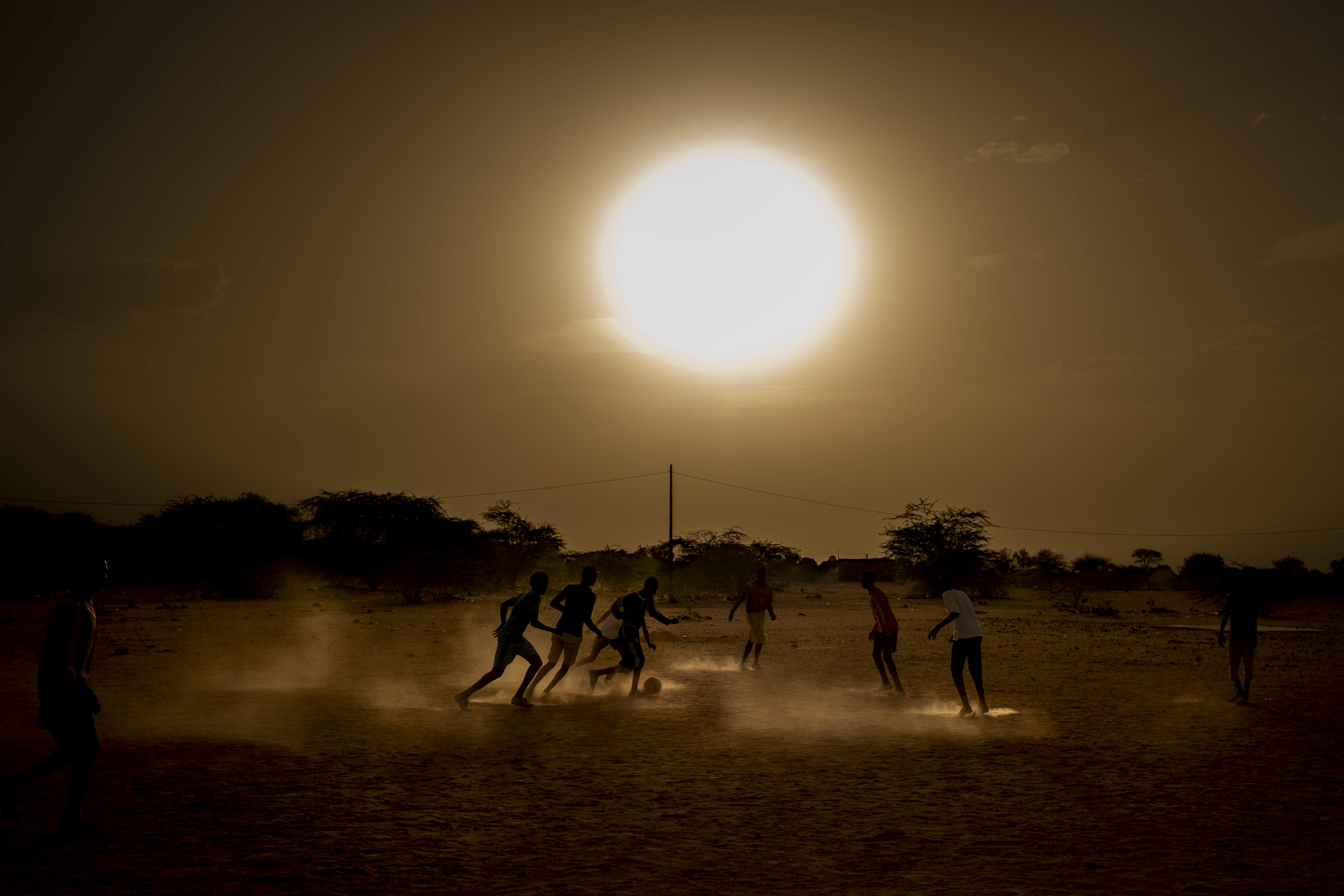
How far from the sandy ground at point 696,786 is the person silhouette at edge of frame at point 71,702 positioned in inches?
10.4

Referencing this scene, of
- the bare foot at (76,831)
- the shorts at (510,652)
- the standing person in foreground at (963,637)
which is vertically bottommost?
the bare foot at (76,831)

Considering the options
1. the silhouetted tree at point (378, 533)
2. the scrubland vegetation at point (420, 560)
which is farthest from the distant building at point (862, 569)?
the silhouetted tree at point (378, 533)

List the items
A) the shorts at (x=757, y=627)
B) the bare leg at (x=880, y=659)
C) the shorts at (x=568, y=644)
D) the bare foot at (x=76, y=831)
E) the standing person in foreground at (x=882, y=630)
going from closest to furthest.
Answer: the bare foot at (x=76, y=831)
the shorts at (x=568, y=644)
the standing person in foreground at (x=882, y=630)
the bare leg at (x=880, y=659)
the shorts at (x=757, y=627)

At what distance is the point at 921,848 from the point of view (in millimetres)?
7020

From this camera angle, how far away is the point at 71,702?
7.11 metres

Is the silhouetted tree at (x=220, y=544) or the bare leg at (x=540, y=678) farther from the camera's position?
the silhouetted tree at (x=220, y=544)

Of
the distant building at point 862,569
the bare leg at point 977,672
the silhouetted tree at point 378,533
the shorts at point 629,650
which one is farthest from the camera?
A: the distant building at point 862,569

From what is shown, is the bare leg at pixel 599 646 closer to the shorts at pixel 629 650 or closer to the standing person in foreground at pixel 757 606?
the shorts at pixel 629 650

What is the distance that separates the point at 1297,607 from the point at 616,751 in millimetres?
56681

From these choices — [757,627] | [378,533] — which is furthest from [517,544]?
[757,627]

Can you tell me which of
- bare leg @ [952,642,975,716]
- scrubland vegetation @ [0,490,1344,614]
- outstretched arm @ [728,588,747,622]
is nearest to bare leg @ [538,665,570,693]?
outstretched arm @ [728,588,747,622]

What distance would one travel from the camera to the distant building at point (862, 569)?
321ft

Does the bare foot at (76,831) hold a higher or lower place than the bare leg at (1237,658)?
lower

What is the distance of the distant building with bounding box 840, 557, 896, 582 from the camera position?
97.9m
